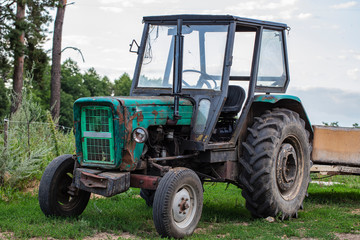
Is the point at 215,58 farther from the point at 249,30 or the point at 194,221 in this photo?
the point at 194,221

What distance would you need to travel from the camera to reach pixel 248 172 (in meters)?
6.78

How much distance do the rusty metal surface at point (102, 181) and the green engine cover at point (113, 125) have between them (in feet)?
0.42

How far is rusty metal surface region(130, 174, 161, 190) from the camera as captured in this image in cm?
590

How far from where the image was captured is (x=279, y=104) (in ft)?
25.5

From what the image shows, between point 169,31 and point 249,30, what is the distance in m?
1.24

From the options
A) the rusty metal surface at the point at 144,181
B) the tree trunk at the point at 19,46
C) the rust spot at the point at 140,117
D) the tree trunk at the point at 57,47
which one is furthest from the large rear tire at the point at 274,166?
the tree trunk at the point at 19,46

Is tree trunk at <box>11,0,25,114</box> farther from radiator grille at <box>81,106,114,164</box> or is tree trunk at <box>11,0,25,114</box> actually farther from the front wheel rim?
the front wheel rim

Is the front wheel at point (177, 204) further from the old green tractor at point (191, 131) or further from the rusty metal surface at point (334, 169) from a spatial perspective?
the rusty metal surface at point (334, 169)

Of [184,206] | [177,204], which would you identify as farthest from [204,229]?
[177,204]

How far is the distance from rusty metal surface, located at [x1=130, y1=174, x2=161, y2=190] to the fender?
2.04m

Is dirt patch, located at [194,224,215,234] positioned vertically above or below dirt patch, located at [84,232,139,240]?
below

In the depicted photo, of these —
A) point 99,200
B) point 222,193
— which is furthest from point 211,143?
point 222,193

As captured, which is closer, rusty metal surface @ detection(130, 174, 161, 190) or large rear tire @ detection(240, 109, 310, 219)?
rusty metal surface @ detection(130, 174, 161, 190)

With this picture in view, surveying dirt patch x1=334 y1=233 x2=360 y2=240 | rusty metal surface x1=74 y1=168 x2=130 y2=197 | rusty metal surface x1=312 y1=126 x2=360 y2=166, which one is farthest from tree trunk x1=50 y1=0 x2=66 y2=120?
dirt patch x1=334 y1=233 x2=360 y2=240
